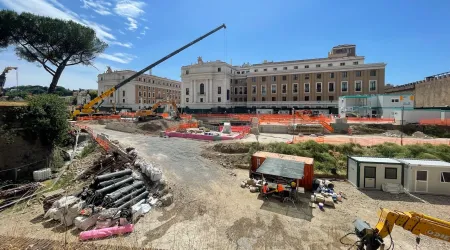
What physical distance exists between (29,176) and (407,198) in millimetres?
27721

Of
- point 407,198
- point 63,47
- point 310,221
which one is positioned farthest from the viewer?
point 63,47

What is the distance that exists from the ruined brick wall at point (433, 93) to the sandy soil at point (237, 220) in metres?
35.9

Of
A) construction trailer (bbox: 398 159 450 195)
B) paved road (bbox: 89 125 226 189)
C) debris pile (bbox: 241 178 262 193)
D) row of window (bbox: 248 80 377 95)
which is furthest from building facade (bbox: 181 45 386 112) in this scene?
debris pile (bbox: 241 178 262 193)

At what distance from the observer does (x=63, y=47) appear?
37.5 metres

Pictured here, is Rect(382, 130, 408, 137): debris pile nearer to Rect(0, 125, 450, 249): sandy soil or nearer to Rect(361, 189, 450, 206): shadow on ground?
Rect(361, 189, 450, 206): shadow on ground

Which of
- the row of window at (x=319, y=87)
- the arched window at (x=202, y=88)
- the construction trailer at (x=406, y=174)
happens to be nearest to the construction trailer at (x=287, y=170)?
the construction trailer at (x=406, y=174)

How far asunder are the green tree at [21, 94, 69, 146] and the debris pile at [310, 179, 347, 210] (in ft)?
73.9

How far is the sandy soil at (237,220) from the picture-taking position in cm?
862

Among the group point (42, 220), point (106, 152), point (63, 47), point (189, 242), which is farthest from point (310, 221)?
point (63, 47)

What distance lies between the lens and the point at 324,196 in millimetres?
12500

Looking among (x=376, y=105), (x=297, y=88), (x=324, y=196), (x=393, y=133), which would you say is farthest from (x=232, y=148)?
(x=297, y=88)

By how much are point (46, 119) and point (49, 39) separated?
2409 cm

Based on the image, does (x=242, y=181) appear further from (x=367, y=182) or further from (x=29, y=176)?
(x=29, y=176)

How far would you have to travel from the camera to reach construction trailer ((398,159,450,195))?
43.8ft
